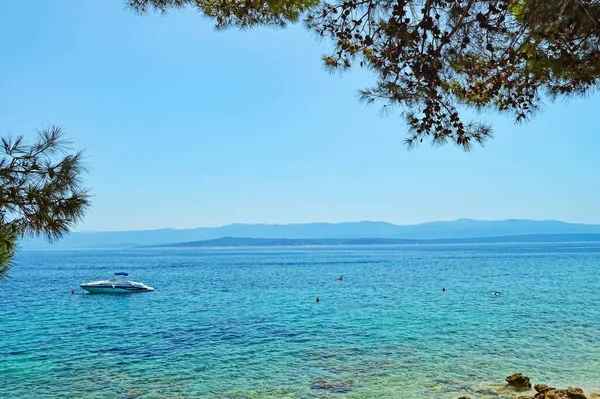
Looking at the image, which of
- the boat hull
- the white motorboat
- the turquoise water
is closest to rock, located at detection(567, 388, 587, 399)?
the turquoise water

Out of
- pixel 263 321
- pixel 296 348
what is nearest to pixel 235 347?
pixel 296 348

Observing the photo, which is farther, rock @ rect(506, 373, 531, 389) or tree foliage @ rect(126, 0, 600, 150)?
rock @ rect(506, 373, 531, 389)

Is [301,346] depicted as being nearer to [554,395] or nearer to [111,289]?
[554,395]

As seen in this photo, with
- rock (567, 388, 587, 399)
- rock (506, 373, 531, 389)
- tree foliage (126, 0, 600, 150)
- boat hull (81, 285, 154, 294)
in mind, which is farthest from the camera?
boat hull (81, 285, 154, 294)

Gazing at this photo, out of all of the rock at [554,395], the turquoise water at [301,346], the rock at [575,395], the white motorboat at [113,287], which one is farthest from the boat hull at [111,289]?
the rock at [575,395]

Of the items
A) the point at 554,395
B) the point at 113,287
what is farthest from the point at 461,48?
the point at 113,287

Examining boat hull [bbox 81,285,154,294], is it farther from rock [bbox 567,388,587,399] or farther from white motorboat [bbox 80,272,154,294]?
rock [bbox 567,388,587,399]

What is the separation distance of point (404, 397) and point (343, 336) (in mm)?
8452

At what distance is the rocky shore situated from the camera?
10352 millimetres

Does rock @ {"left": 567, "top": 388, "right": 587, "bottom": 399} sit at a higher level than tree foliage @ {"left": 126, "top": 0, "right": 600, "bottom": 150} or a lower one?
lower

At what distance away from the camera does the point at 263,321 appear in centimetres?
2545

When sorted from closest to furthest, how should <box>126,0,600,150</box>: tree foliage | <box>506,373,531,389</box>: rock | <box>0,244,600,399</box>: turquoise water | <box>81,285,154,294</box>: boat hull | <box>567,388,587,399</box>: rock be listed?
<box>126,0,600,150</box>: tree foliage, <box>567,388,587,399</box>: rock, <box>506,373,531,389</box>: rock, <box>0,244,600,399</box>: turquoise water, <box>81,285,154,294</box>: boat hull

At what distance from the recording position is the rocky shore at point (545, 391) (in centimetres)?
1035

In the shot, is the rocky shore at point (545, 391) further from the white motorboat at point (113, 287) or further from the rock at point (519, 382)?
the white motorboat at point (113, 287)
